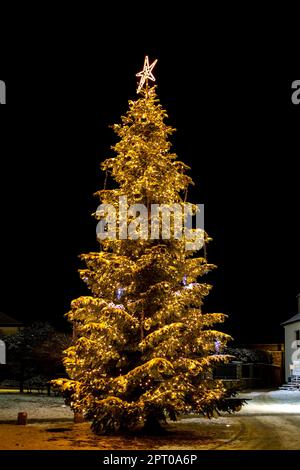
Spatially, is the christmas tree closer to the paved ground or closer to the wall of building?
the paved ground

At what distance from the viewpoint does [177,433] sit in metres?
16.8

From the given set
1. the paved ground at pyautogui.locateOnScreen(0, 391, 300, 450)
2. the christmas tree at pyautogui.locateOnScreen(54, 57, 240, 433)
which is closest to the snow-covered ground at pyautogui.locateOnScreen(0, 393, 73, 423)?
the paved ground at pyautogui.locateOnScreen(0, 391, 300, 450)

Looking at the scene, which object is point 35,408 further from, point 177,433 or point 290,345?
point 290,345

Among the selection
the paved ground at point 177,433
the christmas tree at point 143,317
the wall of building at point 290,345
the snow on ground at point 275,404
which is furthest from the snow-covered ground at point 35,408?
the wall of building at point 290,345

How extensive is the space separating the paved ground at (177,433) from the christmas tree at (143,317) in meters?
0.70

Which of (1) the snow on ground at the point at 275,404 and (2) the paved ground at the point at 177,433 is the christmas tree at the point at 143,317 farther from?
(1) the snow on ground at the point at 275,404

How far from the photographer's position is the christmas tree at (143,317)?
15688 millimetres

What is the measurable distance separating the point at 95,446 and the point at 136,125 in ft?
28.4

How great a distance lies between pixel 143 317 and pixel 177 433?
3.25 metres

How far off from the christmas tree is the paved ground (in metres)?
0.70

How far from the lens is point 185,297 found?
16.8 m

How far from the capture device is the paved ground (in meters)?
14.3
